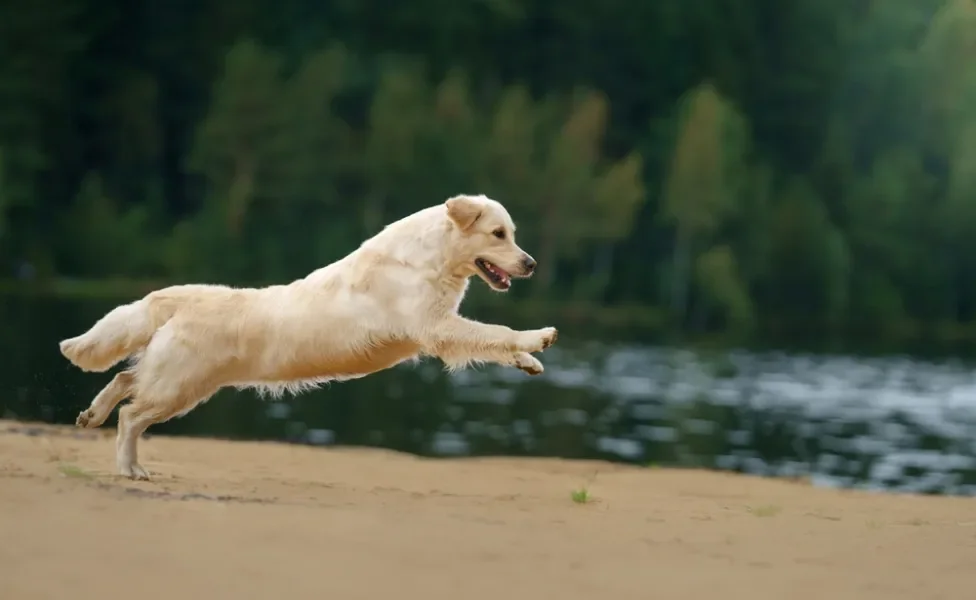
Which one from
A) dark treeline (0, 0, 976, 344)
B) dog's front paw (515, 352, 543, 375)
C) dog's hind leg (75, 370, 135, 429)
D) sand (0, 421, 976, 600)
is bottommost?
sand (0, 421, 976, 600)

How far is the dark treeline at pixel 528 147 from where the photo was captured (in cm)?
4759

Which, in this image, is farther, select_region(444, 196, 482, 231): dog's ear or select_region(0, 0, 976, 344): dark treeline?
select_region(0, 0, 976, 344): dark treeline

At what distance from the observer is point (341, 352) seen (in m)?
7.38

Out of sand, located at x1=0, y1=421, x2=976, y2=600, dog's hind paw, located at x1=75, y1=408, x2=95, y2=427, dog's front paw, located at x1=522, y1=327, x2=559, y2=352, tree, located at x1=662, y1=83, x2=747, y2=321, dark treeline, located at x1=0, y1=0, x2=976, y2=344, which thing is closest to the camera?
sand, located at x1=0, y1=421, x2=976, y2=600

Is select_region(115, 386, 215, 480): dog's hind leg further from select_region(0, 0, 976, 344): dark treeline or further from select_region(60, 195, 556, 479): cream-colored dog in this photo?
select_region(0, 0, 976, 344): dark treeline

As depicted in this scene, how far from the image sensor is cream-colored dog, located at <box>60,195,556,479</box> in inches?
289

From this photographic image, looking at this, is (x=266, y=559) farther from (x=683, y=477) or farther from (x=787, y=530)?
(x=683, y=477)

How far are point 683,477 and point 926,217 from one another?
173 feet

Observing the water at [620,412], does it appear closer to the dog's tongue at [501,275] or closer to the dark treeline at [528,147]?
the dog's tongue at [501,275]

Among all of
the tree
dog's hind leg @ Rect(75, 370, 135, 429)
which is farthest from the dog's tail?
the tree

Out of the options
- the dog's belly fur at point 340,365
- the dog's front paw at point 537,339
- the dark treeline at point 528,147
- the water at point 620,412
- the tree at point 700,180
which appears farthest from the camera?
the tree at point 700,180

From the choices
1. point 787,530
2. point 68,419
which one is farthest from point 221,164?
point 787,530

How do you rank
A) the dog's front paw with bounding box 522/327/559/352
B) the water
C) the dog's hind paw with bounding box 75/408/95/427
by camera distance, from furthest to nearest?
the water
the dog's hind paw with bounding box 75/408/95/427
the dog's front paw with bounding box 522/327/559/352

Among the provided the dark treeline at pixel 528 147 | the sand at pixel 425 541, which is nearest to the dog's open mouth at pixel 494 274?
the sand at pixel 425 541
